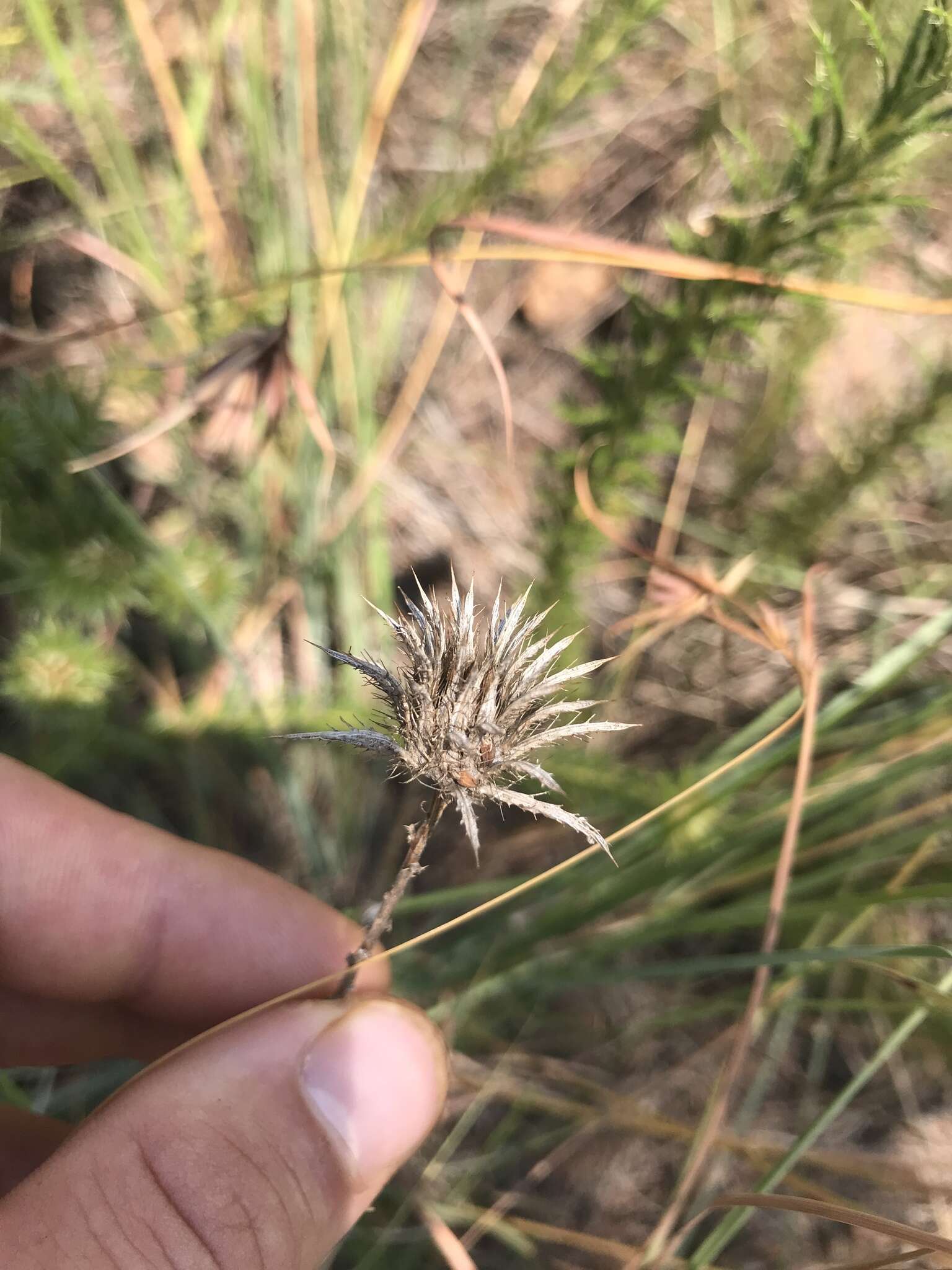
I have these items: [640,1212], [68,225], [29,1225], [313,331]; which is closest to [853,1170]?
[640,1212]

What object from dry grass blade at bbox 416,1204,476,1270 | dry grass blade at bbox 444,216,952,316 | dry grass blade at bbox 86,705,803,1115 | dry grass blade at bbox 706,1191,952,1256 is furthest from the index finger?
dry grass blade at bbox 444,216,952,316

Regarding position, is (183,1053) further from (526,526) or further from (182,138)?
(182,138)

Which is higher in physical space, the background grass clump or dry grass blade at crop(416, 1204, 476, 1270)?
the background grass clump

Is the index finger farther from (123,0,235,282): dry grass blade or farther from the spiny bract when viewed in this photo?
(123,0,235,282): dry grass blade

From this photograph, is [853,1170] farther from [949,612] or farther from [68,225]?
[68,225]

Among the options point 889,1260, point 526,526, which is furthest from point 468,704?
point 526,526

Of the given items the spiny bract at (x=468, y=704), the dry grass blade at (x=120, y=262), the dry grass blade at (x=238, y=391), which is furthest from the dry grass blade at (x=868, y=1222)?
the dry grass blade at (x=120, y=262)

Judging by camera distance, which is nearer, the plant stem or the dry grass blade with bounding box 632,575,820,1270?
the plant stem
